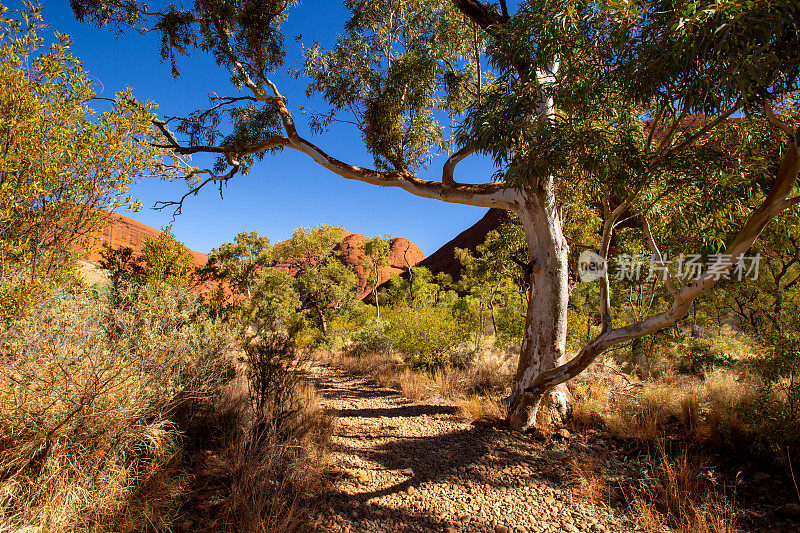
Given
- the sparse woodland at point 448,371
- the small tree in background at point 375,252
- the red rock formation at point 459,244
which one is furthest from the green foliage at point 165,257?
the red rock formation at point 459,244

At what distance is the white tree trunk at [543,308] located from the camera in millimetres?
4738

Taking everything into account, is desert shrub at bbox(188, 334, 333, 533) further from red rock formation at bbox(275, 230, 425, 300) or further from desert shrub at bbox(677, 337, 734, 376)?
red rock formation at bbox(275, 230, 425, 300)

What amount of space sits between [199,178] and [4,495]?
22.1ft

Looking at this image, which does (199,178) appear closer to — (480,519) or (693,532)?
(480,519)

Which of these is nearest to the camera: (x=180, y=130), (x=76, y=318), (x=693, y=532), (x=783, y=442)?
(x=693, y=532)

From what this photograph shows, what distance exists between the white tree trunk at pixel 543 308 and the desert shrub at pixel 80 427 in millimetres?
4178

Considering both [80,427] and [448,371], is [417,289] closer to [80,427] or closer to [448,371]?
[448,371]

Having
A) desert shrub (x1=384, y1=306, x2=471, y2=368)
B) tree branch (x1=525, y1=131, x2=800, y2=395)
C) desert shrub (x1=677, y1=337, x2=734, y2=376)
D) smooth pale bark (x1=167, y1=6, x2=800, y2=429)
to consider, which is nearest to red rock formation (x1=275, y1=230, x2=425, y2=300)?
desert shrub (x1=384, y1=306, x2=471, y2=368)

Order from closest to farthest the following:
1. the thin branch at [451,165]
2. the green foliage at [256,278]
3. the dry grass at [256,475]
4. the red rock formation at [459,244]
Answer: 1. the dry grass at [256,475]
2. the thin branch at [451,165]
3. the green foliage at [256,278]
4. the red rock formation at [459,244]

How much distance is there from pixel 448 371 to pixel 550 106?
16.9 feet

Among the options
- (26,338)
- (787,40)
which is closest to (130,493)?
(26,338)

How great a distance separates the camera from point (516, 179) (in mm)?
3826

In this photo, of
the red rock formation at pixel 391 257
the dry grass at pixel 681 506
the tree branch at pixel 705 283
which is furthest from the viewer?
the red rock formation at pixel 391 257

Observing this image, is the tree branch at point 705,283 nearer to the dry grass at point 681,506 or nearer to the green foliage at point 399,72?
the dry grass at point 681,506
